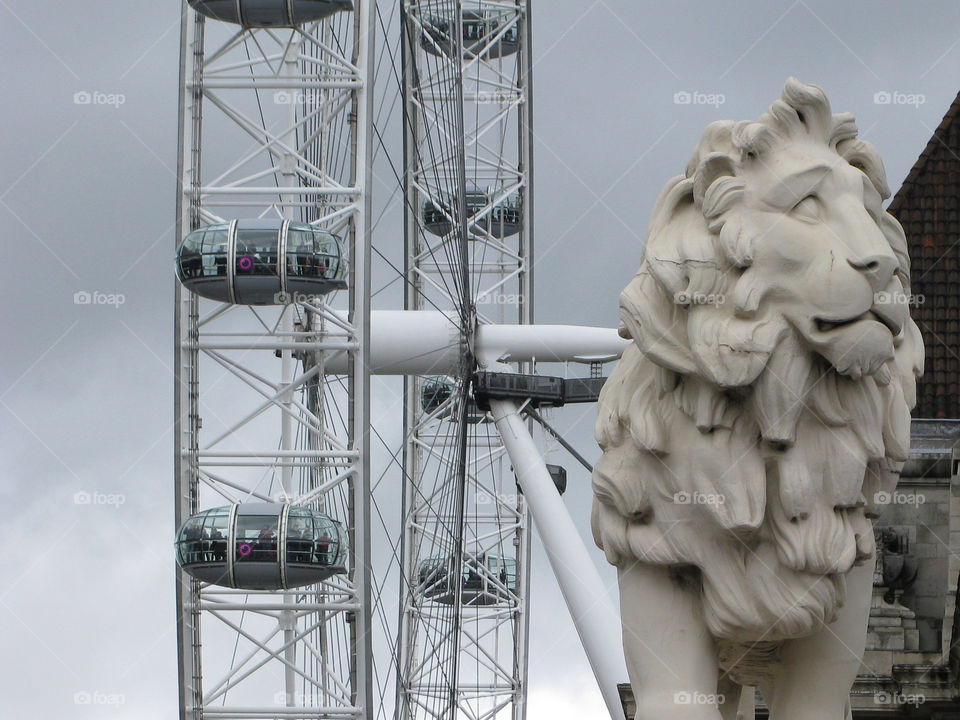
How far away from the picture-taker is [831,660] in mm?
7414

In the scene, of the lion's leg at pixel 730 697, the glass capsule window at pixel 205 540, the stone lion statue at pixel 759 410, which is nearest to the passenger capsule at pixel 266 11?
the glass capsule window at pixel 205 540

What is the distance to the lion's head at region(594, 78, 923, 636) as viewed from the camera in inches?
269

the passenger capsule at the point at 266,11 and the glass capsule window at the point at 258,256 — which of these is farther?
the passenger capsule at the point at 266,11

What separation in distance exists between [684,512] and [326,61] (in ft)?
81.2

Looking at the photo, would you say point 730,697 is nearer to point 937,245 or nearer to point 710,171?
point 710,171

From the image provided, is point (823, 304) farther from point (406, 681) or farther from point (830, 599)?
point (406, 681)

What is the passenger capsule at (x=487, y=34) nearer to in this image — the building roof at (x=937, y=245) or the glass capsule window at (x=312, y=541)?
the glass capsule window at (x=312, y=541)

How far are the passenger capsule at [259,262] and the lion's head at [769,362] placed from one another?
2056 cm

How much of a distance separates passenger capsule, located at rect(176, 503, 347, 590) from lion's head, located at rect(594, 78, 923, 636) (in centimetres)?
2112

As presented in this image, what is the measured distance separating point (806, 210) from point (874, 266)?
0.32m

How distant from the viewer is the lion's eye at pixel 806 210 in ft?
22.8

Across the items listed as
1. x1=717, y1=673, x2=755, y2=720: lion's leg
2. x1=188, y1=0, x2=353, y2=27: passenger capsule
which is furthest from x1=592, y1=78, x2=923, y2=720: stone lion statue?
x1=188, y1=0, x2=353, y2=27: passenger capsule

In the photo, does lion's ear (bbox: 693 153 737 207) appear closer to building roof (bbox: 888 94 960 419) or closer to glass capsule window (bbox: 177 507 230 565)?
building roof (bbox: 888 94 960 419)

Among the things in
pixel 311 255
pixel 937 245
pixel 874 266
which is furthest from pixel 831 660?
pixel 311 255
